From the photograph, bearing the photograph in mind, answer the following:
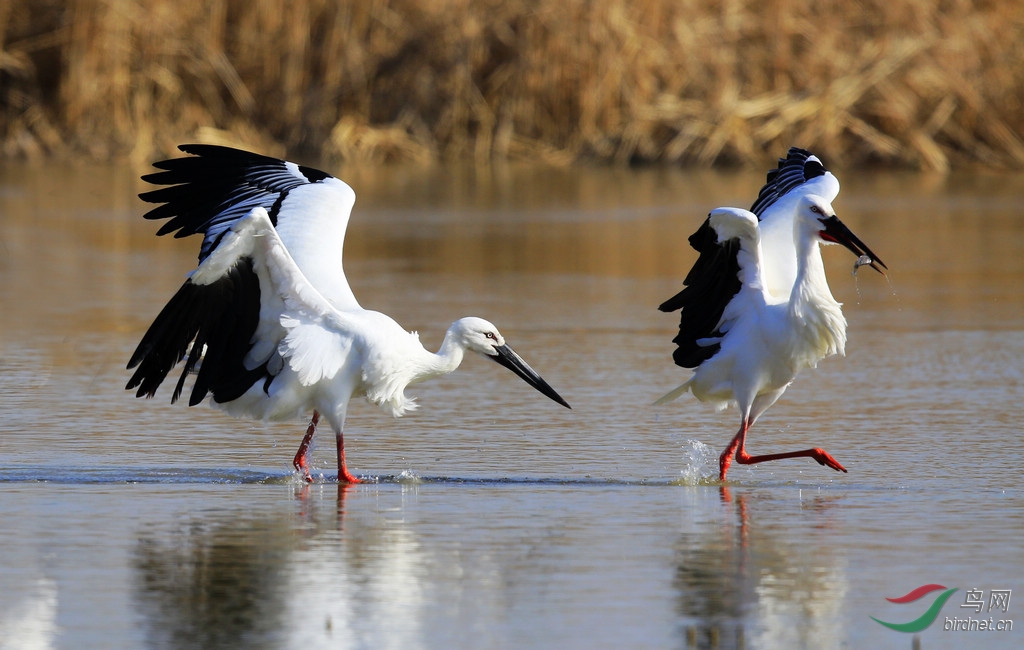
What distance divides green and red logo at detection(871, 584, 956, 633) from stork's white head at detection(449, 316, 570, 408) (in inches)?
116

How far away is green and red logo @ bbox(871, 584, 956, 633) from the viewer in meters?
5.17

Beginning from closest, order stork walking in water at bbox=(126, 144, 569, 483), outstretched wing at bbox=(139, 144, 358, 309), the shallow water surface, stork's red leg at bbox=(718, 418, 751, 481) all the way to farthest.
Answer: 1. the shallow water surface
2. stork walking in water at bbox=(126, 144, 569, 483)
3. stork's red leg at bbox=(718, 418, 751, 481)
4. outstretched wing at bbox=(139, 144, 358, 309)

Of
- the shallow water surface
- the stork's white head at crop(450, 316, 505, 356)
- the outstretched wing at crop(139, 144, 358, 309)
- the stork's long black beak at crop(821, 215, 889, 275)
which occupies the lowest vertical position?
the shallow water surface

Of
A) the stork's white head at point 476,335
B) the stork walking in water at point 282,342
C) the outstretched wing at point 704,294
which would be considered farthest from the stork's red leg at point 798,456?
the stork's white head at point 476,335

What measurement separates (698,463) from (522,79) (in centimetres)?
1554

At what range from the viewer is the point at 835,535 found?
6.36 meters

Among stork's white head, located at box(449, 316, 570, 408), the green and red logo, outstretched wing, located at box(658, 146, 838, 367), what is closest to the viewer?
the green and red logo

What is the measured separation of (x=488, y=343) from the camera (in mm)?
8242

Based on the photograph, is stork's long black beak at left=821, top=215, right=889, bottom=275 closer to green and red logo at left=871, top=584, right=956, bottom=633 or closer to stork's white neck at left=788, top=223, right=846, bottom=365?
stork's white neck at left=788, top=223, right=846, bottom=365

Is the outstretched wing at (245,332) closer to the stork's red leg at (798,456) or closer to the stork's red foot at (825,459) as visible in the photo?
the stork's red leg at (798,456)

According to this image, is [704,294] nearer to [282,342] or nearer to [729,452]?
[729,452]

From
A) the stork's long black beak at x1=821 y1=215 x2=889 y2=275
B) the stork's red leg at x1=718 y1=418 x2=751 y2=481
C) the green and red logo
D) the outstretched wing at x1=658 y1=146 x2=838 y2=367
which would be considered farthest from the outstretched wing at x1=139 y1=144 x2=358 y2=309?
the green and red logo

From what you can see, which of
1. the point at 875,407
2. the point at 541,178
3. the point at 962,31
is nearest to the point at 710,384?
the point at 875,407

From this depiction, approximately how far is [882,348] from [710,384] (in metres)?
2.87
